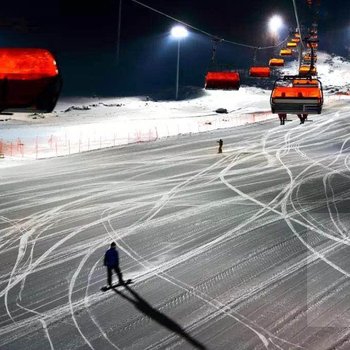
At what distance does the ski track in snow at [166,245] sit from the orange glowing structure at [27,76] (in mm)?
4120

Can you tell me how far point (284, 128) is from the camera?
3375 cm

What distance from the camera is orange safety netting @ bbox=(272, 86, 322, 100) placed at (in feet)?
44.7

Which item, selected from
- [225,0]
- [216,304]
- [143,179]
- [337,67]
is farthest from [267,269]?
[337,67]

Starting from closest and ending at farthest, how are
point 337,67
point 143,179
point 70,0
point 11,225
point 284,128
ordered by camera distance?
point 11,225 < point 143,179 < point 284,128 < point 70,0 < point 337,67

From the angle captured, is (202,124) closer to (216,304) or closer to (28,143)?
(28,143)

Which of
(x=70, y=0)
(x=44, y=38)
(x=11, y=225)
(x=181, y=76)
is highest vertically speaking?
(x=70, y=0)

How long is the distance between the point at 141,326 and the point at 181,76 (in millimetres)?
54612

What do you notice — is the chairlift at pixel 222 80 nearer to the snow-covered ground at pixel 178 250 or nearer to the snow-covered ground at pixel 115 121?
Result: the snow-covered ground at pixel 178 250

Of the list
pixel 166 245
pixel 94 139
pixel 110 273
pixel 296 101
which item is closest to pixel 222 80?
pixel 296 101

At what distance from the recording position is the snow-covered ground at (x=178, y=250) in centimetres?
774

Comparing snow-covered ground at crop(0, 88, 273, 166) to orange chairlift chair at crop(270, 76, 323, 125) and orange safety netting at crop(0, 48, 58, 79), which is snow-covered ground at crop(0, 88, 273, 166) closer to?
orange chairlift chair at crop(270, 76, 323, 125)

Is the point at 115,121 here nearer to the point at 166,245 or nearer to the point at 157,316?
the point at 166,245

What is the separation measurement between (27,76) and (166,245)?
6.74 metres

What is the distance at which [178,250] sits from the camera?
11.5 meters
